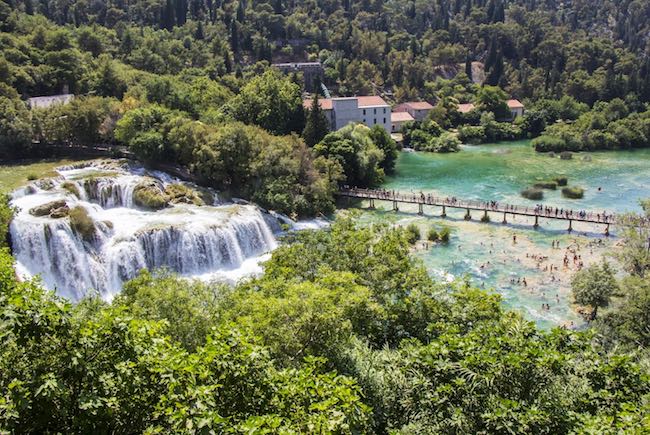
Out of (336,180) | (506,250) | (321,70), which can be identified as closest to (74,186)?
(336,180)

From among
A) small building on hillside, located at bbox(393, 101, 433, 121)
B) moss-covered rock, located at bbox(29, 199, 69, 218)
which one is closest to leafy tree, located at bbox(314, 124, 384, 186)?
moss-covered rock, located at bbox(29, 199, 69, 218)

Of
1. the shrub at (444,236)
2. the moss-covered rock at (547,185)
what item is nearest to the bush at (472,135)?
the moss-covered rock at (547,185)

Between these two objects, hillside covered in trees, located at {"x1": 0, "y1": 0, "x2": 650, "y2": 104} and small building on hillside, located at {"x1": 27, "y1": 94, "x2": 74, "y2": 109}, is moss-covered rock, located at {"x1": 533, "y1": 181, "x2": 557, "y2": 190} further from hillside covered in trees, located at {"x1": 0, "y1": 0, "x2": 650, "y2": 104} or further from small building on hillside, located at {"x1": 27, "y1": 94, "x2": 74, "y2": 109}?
hillside covered in trees, located at {"x1": 0, "y1": 0, "x2": 650, "y2": 104}

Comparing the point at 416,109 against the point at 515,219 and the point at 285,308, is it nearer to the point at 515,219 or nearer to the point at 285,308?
the point at 515,219

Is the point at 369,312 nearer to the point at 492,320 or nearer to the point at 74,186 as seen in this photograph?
the point at 492,320

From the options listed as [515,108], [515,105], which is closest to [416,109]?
[515,108]

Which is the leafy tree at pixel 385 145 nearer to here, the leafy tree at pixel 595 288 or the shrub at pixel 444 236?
the shrub at pixel 444 236
